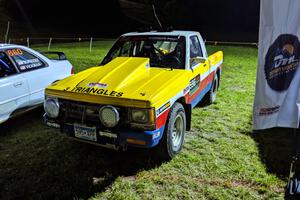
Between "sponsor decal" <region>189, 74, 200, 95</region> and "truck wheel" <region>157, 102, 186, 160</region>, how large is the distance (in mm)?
606

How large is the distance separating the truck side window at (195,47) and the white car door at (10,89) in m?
2.85

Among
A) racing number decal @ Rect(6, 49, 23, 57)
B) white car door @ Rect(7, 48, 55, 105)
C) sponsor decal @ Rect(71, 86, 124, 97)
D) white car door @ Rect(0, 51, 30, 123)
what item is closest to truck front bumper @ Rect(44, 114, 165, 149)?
sponsor decal @ Rect(71, 86, 124, 97)

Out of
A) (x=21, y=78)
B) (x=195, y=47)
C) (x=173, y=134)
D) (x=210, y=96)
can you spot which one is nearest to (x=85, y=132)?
(x=173, y=134)

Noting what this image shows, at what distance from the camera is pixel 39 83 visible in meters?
5.50

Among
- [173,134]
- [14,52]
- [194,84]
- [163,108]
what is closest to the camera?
[163,108]

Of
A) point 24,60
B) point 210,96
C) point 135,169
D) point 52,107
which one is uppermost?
point 24,60

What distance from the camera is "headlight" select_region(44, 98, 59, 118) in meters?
3.91

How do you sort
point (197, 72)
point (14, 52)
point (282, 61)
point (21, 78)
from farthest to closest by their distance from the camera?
point (14, 52)
point (21, 78)
point (197, 72)
point (282, 61)

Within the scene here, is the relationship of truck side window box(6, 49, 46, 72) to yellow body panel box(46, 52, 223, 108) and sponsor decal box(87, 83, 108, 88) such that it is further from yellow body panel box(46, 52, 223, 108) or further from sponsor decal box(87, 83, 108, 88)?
sponsor decal box(87, 83, 108, 88)

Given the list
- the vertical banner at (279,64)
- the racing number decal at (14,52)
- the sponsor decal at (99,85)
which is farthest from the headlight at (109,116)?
the racing number decal at (14,52)

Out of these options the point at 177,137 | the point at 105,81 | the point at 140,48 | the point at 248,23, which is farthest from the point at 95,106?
the point at 248,23

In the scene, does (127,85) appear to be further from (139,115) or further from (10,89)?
(10,89)

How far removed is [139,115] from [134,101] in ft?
0.57

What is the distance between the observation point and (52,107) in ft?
12.9
